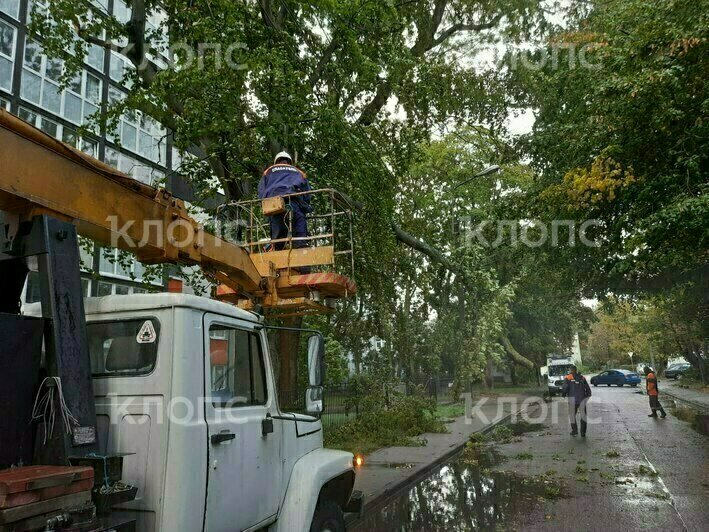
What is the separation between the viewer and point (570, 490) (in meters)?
8.59

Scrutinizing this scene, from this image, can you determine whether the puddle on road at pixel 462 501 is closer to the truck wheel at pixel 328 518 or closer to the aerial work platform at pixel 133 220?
the truck wheel at pixel 328 518

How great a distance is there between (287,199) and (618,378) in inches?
1852

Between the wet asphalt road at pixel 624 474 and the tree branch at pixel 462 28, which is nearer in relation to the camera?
the wet asphalt road at pixel 624 474

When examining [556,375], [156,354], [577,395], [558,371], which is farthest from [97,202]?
[558,371]

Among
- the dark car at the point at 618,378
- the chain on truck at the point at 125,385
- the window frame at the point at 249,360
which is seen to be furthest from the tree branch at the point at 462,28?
the dark car at the point at 618,378

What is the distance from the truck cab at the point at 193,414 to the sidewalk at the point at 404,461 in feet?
14.4

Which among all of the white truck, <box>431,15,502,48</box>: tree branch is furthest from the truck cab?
the white truck

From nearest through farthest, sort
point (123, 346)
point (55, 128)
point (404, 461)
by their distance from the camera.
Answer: point (123, 346) < point (404, 461) < point (55, 128)

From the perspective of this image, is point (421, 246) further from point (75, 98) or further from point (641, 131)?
point (75, 98)

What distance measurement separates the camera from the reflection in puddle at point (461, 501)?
7.14 m

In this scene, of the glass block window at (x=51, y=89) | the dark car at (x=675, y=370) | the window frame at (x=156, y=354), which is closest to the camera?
the window frame at (x=156, y=354)

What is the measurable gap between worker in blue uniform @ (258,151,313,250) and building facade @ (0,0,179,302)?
9.07 metres

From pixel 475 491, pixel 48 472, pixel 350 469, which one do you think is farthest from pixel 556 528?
pixel 48 472

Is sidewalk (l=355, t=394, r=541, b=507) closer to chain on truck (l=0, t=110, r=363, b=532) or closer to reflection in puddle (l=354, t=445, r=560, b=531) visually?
reflection in puddle (l=354, t=445, r=560, b=531)
